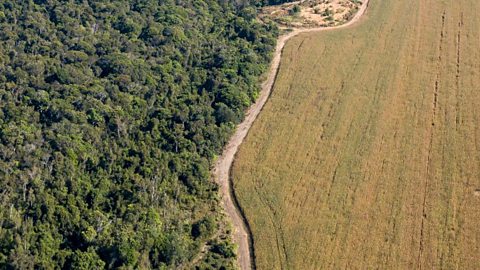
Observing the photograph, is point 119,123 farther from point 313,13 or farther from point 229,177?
point 313,13

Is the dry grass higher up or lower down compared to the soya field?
higher up

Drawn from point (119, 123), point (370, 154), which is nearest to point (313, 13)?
point (370, 154)

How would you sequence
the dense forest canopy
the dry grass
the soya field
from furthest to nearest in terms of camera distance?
1. the dry grass
2. the soya field
3. the dense forest canopy

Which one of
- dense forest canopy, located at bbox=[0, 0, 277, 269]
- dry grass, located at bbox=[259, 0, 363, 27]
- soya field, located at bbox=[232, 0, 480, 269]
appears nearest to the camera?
dense forest canopy, located at bbox=[0, 0, 277, 269]

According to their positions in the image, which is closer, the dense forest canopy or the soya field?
the dense forest canopy

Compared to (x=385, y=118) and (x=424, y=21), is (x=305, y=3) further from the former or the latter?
(x=385, y=118)

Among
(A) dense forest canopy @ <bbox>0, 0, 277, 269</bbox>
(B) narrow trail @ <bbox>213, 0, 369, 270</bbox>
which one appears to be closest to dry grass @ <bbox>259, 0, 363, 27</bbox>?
(A) dense forest canopy @ <bbox>0, 0, 277, 269</bbox>

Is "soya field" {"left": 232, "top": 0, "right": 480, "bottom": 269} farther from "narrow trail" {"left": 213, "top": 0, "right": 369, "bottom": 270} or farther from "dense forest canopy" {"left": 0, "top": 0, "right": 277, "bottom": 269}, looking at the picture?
"dense forest canopy" {"left": 0, "top": 0, "right": 277, "bottom": 269}

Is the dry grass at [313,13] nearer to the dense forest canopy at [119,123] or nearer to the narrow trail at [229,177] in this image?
the dense forest canopy at [119,123]

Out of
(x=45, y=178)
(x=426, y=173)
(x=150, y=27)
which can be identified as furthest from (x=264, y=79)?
(x=45, y=178)
